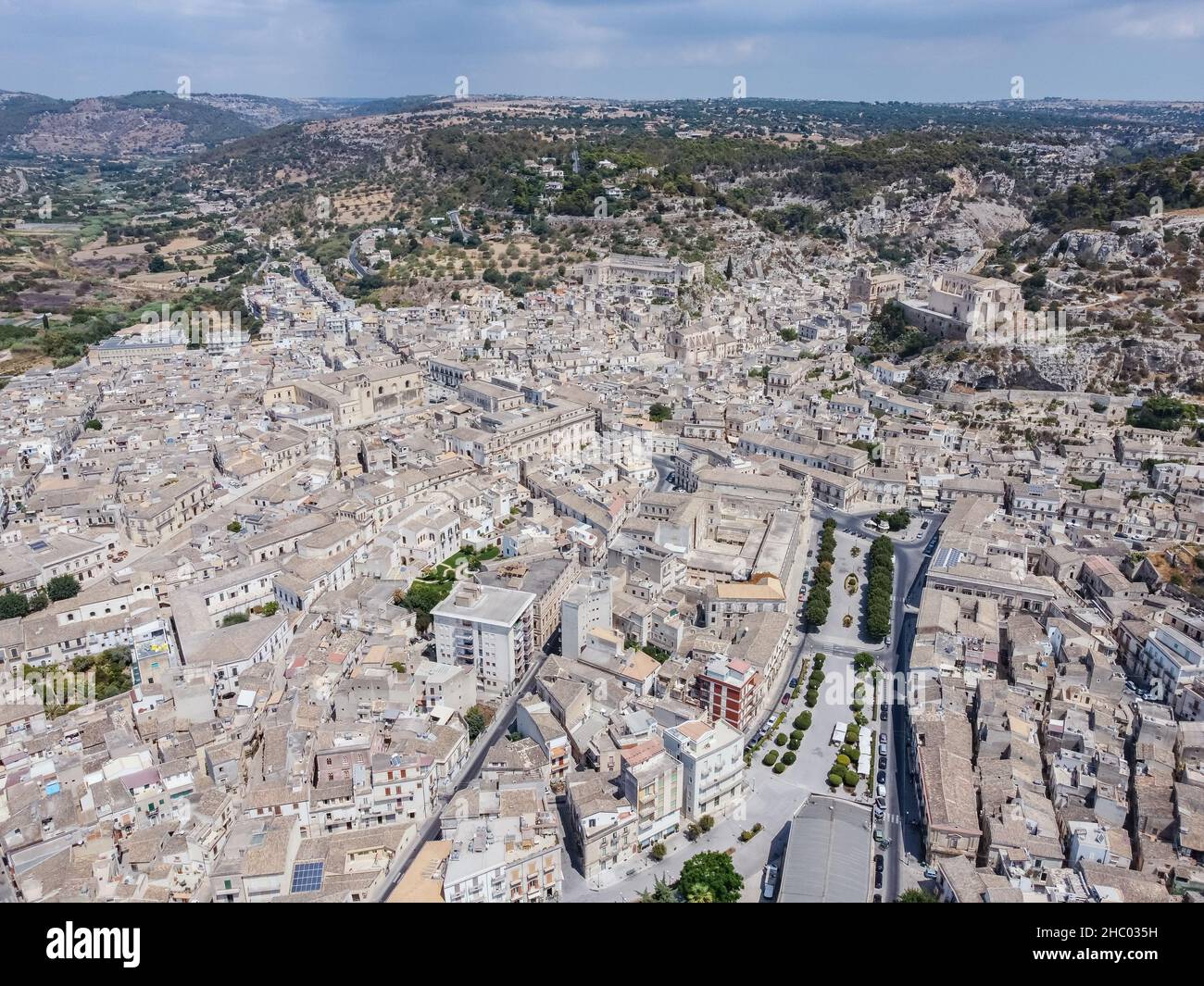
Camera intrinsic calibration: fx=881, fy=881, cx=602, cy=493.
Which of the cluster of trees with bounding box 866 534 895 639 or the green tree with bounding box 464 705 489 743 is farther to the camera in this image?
the cluster of trees with bounding box 866 534 895 639

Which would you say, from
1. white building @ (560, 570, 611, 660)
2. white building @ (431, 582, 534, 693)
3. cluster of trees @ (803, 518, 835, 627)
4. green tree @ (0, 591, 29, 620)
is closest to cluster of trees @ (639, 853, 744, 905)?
white building @ (560, 570, 611, 660)

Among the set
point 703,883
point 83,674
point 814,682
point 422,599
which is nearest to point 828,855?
point 703,883

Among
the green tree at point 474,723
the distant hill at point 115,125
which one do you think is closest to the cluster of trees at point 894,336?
the green tree at point 474,723

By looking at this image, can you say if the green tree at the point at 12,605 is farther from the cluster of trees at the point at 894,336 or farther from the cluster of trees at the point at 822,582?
the cluster of trees at the point at 894,336

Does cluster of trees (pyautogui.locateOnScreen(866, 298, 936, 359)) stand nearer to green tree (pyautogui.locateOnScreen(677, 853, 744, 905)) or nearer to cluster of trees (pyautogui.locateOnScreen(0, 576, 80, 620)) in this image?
green tree (pyautogui.locateOnScreen(677, 853, 744, 905))

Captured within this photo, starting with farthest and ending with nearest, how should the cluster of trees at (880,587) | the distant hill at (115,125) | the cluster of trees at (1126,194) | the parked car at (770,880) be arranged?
the distant hill at (115,125), the cluster of trees at (1126,194), the cluster of trees at (880,587), the parked car at (770,880)

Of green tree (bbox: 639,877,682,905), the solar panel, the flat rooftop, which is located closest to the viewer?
the flat rooftop
